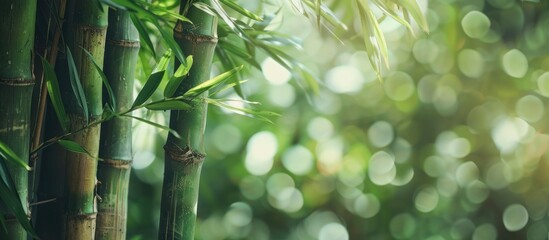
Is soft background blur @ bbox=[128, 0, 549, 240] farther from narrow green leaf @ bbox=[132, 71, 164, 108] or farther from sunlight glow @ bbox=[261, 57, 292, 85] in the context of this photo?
narrow green leaf @ bbox=[132, 71, 164, 108]

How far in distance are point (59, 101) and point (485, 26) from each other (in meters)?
1.44

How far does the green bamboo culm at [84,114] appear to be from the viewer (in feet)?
2.65

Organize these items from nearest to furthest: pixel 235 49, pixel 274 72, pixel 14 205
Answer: pixel 14 205, pixel 235 49, pixel 274 72

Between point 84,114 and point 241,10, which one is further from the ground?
point 241,10

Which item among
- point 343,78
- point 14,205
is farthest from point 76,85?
point 343,78

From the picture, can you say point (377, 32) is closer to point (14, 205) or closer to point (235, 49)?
point (235, 49)

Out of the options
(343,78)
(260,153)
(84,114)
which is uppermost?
(84,114)

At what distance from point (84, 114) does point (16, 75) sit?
0.08m

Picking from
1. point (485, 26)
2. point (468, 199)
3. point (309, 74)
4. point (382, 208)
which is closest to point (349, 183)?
point (382, 208)

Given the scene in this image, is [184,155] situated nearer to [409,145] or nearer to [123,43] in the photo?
[123,43]

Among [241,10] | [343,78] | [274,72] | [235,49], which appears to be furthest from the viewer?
[343,78]

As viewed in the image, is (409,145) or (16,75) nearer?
(16,75)

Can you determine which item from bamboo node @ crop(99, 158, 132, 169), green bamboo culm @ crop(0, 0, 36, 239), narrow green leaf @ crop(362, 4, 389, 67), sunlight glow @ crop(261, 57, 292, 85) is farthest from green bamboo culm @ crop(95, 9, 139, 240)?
sunlight glow @ crop(261, 57, 292, 85)

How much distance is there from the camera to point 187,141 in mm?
845
